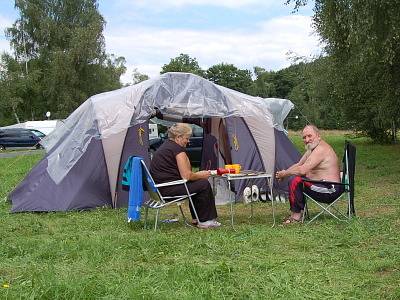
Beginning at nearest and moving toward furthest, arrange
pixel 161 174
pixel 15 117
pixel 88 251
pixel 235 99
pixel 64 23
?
pixel 88 251
pixel 161 174
pixel 235 99
pixel 64 23
pixel 15 117

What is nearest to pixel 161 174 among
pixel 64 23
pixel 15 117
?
pixel 64 23

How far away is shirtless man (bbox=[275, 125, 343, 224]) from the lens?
6.27 meters

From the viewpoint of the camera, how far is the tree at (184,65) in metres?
56.3

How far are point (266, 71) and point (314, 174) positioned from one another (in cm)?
6933

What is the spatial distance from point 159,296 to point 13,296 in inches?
37.8

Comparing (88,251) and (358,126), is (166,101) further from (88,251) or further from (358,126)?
(358,126)

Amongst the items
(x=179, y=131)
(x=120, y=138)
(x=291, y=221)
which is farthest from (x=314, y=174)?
(x=120, y=138)

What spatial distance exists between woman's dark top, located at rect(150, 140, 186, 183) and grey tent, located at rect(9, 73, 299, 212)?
1577 millimetres

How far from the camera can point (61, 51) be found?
37.8 m

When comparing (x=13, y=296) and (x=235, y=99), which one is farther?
(x=235, y=99)

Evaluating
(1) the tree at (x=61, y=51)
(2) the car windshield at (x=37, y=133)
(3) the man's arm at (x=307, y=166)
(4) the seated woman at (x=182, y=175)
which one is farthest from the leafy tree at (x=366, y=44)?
(1) the tree at (x=61, y=51)

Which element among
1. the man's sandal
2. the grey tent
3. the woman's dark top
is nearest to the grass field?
the man's sandal

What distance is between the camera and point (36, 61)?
135 feet

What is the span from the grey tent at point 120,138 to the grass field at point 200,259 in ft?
2.70
